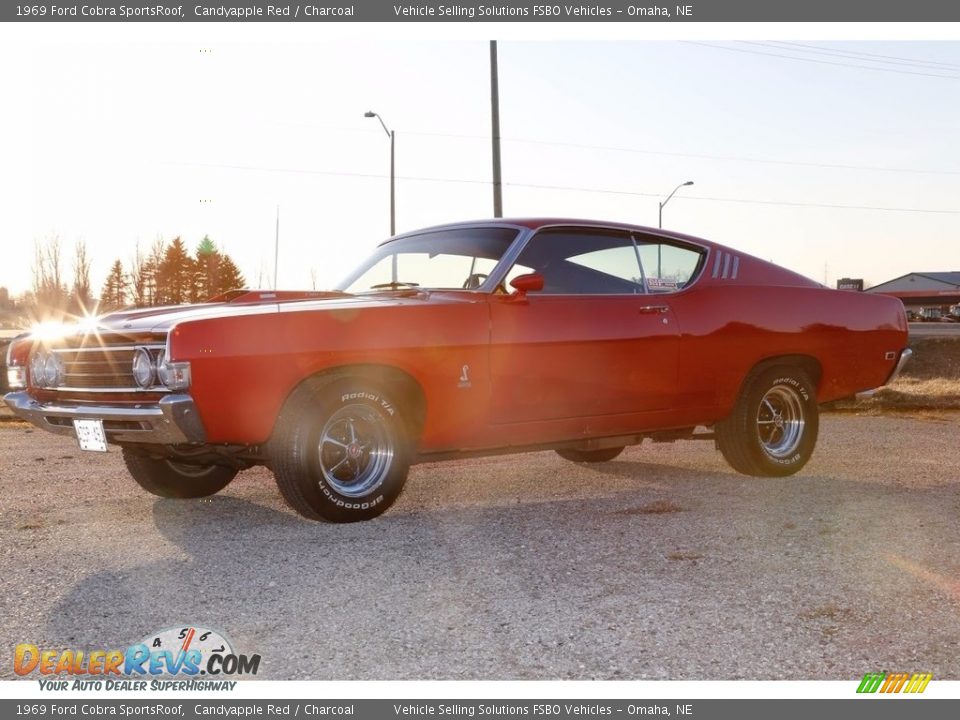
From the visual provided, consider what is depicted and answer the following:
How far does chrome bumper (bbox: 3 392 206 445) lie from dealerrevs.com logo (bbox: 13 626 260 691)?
1.33 m

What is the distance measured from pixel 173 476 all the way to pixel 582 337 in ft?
8.60

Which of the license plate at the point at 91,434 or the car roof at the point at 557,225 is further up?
the car roof at the point at 557,225

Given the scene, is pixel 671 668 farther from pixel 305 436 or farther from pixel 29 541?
pixel 29 541

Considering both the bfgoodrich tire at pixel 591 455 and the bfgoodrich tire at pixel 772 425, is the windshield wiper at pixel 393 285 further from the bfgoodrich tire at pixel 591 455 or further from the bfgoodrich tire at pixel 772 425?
the bfgoodrich tire at pixel 772 425

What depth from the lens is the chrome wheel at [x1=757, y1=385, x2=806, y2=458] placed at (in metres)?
6.72

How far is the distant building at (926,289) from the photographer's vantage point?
101 m

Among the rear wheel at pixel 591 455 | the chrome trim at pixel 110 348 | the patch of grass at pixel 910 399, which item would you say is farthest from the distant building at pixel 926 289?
the chrome trim at pixel 110 348

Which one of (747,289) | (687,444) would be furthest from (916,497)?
(687,444)

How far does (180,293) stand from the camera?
91688 mm

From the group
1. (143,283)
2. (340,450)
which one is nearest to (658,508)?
(340,450)

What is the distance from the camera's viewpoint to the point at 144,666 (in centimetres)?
303

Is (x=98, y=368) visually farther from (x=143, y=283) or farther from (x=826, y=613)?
(x=143, y=283)

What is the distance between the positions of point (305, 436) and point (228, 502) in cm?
150

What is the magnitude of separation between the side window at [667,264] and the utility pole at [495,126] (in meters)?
12.8
